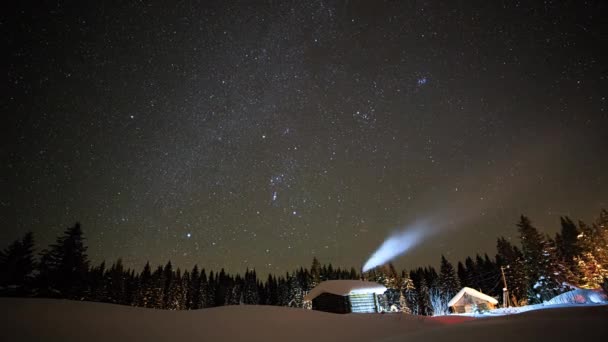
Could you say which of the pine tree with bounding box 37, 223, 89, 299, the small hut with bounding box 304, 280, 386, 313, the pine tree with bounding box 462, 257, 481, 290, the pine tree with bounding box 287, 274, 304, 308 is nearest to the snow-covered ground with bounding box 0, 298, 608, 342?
the small hut with bounding box 304, 280, 386, 313

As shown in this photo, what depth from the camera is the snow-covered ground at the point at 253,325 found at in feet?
19.3

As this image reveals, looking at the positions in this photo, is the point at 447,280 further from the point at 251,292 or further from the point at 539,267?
the point at 251,292

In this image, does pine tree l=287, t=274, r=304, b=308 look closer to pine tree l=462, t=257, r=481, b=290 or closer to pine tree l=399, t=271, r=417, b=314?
pine tree l=399, t=271, r=417, b=314

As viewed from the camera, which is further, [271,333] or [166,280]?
[166,280]

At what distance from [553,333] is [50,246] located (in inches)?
1438

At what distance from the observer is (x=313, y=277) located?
72188mm

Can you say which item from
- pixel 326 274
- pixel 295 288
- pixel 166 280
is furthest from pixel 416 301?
pixel 166 280

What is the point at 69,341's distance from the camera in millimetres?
6555

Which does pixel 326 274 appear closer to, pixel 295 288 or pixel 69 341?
pixel 295 288

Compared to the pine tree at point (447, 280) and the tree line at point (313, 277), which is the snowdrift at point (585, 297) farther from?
the pine tree at point (447, 280)

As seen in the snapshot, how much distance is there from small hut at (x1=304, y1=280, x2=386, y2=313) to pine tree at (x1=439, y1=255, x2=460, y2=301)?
38.6 m

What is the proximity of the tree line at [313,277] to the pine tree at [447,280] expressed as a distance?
0.19 metres

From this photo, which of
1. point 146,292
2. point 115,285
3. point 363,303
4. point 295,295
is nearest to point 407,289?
point 295,295

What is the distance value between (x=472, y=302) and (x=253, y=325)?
126 ft
